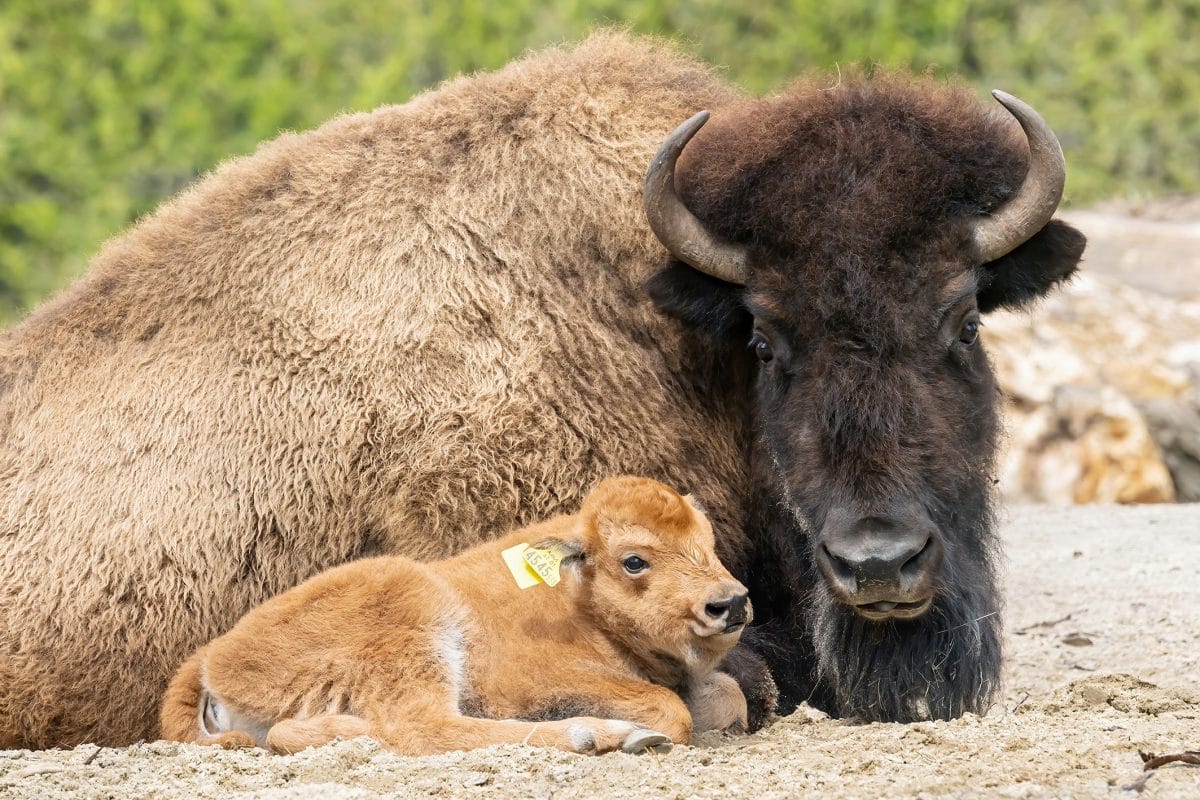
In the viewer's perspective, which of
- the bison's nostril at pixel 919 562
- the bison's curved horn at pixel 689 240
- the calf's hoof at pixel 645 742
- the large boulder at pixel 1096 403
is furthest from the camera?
the large boulder at pixel 1096 403

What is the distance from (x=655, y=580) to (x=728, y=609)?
0.95ft

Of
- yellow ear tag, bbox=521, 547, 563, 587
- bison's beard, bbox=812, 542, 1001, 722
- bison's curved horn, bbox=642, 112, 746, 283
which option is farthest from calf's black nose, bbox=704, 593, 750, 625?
bison's curved horn, bbox=642, 112, 746, 283

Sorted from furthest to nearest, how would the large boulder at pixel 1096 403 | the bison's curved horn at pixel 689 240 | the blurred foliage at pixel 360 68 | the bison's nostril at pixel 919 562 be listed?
1. the blurred foliage at pixel 360 68
2. the large boulder at pixel 1096 403
3. the bison's curved horn at pixel 689 240
4. the bison's nostril at pixel 919 562

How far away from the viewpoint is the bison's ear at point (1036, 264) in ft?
20.9

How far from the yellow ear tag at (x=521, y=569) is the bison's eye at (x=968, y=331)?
6.49 feet

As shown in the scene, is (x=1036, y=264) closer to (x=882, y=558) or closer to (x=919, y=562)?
(x=919, y=562)

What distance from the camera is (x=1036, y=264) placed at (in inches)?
253

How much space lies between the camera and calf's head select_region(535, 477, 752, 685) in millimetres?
5203

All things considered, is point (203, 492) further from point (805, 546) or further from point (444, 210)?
point (805, 546)

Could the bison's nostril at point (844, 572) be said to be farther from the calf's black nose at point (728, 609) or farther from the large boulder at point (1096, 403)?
the large boulder at point (1096, 403)

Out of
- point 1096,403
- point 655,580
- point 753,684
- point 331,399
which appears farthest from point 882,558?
point 1096,403

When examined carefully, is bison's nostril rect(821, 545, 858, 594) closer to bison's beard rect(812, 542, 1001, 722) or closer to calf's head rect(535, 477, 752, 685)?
calf's head rect(535, 477, 752, 685)

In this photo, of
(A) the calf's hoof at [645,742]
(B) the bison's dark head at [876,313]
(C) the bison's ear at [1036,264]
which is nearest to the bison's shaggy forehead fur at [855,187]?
(B) the bison's dark head at [876,313]

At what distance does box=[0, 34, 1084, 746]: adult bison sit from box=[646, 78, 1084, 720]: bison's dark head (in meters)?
0.01
